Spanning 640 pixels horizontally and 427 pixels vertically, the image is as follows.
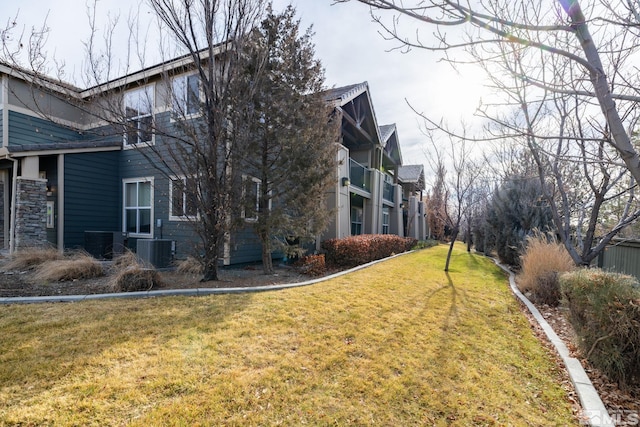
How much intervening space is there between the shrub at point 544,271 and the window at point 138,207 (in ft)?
39.0

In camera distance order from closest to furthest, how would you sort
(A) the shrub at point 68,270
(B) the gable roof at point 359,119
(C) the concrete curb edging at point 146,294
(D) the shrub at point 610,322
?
(D) the shrub at point 610,322
(C) the concrete curb edging at point 146,294
(A) the shrub at point 68,270
(B) the gable roof at point 359,119

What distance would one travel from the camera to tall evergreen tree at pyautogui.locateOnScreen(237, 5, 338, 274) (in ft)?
26.6

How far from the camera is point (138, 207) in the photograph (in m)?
11.1

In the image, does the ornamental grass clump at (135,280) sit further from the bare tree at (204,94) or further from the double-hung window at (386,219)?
the double-hung window at (386,219)

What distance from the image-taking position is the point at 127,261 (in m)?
7.08

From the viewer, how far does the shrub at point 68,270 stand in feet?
21.2

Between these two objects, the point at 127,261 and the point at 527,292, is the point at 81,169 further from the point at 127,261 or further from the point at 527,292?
the point at 527,292

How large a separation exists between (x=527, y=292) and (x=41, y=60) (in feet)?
42.8

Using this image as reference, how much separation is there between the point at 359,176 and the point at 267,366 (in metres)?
13.4

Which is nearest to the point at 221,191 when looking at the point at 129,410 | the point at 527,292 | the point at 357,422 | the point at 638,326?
the point at 129,410

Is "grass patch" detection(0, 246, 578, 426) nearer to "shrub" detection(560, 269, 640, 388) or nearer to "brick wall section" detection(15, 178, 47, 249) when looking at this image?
"shrub" detection(560, 269, 640, 388)

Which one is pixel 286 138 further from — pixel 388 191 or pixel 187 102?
pixel 388 191

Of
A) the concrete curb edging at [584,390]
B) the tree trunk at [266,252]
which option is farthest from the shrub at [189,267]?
the concrete curb edging at [584,390]

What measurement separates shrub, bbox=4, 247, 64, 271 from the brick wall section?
1.22 meters
